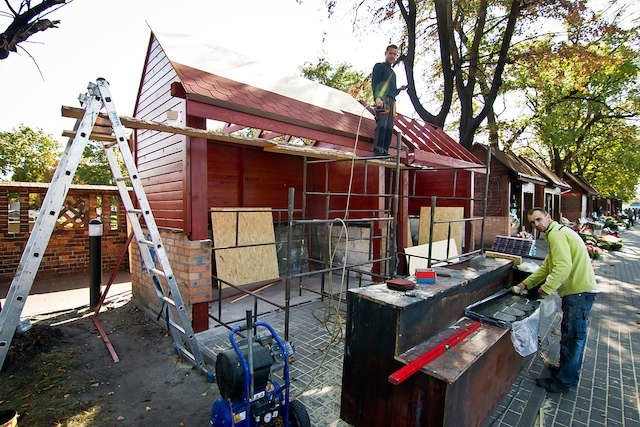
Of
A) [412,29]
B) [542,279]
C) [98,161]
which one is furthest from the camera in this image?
[98,161]

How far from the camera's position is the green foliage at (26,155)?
82.1ft

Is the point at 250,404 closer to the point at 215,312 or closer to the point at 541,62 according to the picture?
the point at 215,312

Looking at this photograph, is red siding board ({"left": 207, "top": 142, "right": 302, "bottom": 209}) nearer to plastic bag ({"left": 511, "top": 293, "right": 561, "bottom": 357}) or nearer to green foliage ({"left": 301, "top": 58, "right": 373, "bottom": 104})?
plastic bag ({"left": 511, "top": 293, "right": 561, "bottom": 357})

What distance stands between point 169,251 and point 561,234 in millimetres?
5493

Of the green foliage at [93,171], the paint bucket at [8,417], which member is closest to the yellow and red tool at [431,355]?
the paint bucket at [8,417]

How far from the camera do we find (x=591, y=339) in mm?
4988

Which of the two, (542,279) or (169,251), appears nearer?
(542,279)

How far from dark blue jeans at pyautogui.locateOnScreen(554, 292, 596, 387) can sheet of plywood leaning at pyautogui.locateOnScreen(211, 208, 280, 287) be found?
169 inches

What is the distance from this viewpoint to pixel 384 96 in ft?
20.1

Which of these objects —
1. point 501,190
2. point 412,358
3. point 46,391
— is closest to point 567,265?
point 412,358

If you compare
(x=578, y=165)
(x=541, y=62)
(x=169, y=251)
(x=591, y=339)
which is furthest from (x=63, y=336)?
(x=578, y=165)

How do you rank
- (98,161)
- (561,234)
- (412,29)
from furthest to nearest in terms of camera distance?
(98,161) < (412,29) < (561,234)

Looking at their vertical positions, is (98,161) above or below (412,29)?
below

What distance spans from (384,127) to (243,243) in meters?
3.59
